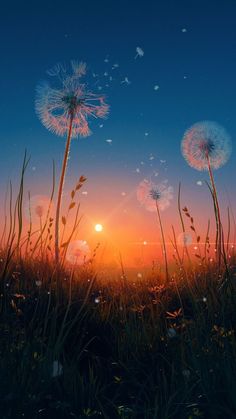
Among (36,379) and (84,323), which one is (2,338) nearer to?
(36,379)

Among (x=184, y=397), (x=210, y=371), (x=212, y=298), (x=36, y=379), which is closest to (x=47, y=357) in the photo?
(x=36, y=379)

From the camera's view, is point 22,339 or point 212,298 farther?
point 212,298

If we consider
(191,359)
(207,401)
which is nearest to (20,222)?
(191,359)

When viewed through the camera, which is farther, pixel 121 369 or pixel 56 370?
pixel 121 369

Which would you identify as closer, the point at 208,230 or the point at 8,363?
the point at 8,363

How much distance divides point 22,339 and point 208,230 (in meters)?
2.47

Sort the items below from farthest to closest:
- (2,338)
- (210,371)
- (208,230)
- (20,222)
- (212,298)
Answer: (208,230), (212,298), (20,222), (2,338), (210,371)

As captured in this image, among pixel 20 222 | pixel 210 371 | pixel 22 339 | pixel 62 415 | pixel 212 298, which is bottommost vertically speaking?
pixel 62 415

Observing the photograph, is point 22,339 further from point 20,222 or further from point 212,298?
point 212,298

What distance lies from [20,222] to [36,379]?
4.79 feet

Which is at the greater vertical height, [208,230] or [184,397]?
[208,230]

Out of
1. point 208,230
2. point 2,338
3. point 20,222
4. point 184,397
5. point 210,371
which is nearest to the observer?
point 184,397

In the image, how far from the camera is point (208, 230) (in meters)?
4.76

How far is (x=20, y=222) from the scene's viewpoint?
12.5 feet
